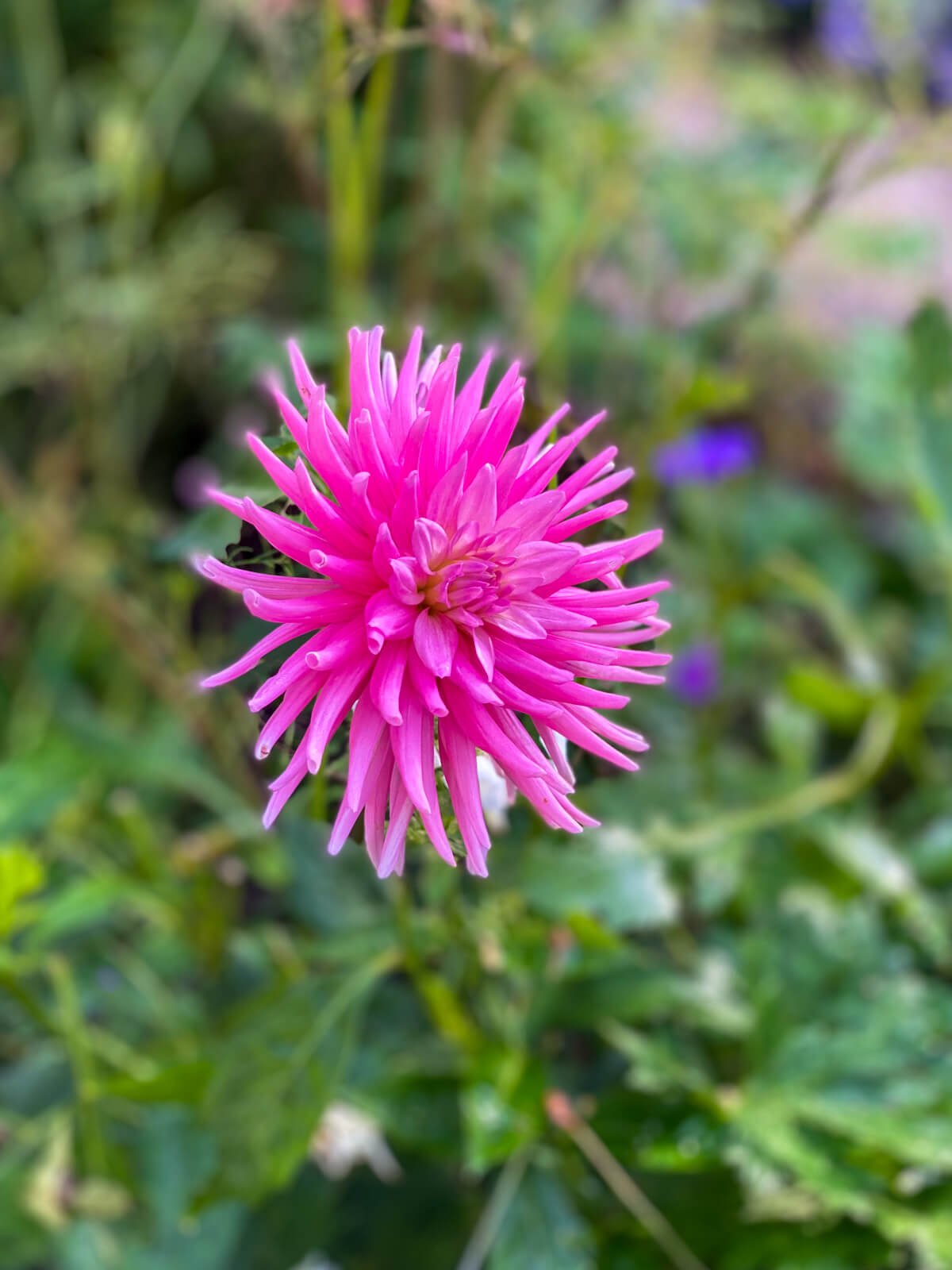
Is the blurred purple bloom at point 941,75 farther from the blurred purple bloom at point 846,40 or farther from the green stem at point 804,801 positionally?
the green stem at point 804,801

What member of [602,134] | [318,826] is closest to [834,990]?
[318,826]

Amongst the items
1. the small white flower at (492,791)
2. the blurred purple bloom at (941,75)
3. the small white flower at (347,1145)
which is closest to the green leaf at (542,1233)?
the small white flower at (347,1145)

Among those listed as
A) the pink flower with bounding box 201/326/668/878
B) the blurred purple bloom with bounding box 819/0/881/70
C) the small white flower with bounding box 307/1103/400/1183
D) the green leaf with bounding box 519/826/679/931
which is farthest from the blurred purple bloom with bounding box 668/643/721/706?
the blurred purple bloom with bounding box 819/0/881/70

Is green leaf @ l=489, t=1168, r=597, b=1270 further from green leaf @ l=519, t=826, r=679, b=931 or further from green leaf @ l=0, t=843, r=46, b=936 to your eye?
green leaf @ l=0, t=843, r=46, b=936

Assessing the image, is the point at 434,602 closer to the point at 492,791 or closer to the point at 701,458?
the point at 492,791

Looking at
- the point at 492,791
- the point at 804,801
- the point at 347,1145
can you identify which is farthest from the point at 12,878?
the point at 804,801

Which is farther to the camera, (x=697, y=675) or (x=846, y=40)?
(x=846, y=40)
